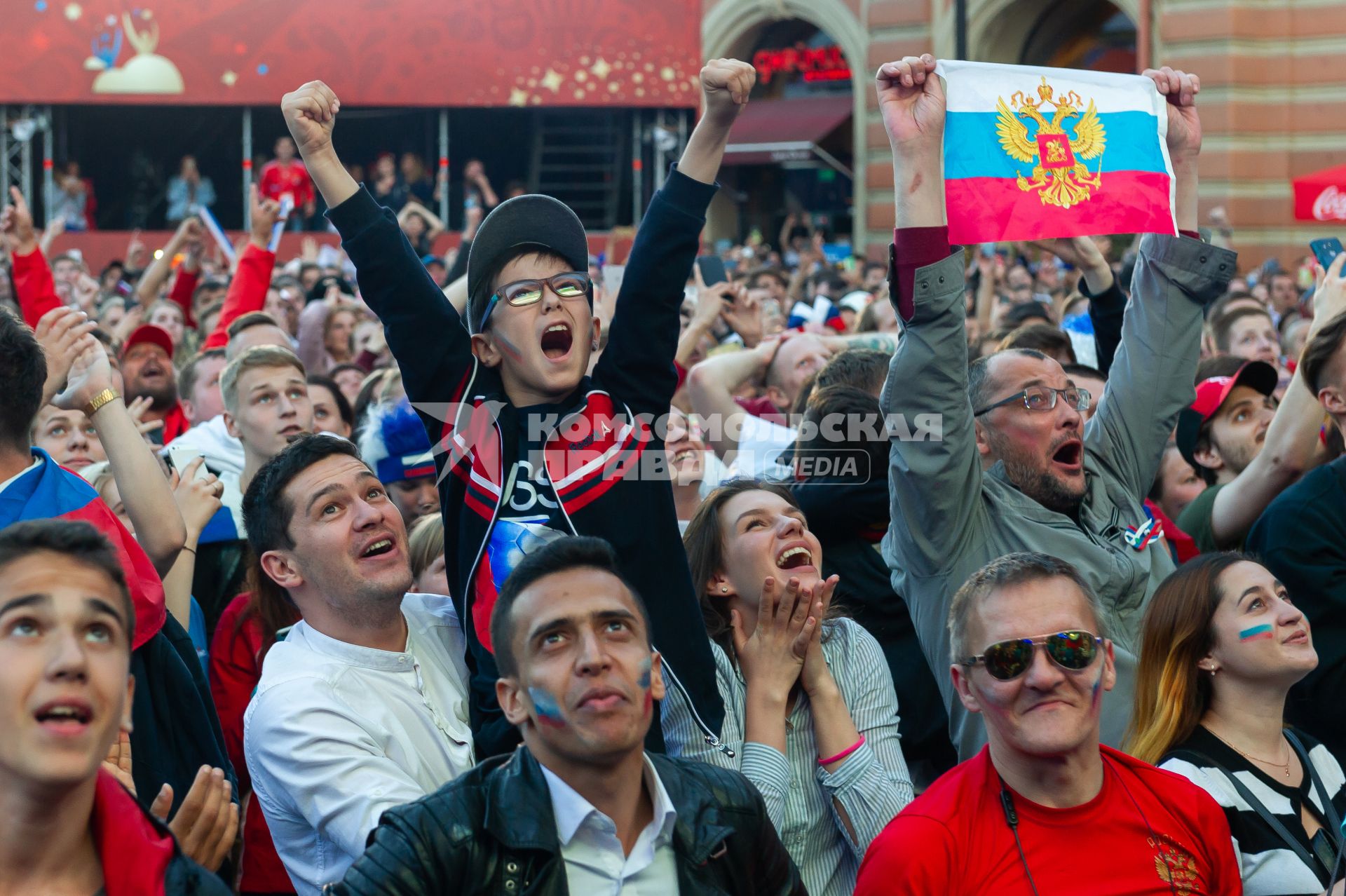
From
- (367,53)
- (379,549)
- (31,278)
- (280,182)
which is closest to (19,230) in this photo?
(31,278)

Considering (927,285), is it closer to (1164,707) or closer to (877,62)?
(1164,707)

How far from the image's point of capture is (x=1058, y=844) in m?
2.74

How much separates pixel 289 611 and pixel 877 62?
17.9 m

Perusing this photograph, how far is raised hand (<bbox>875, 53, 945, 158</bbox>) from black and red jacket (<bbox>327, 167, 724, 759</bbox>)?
595mm

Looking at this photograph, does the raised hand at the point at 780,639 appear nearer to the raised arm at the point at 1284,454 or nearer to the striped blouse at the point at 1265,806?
the striped blouse at the point at 1265,806

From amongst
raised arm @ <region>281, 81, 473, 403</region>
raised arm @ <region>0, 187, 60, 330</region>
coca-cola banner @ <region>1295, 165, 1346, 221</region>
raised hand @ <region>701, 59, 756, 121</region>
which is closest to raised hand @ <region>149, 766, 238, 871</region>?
raised arm @ <region>281, 81, 473, 403</region>

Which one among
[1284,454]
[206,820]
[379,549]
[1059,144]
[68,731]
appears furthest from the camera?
[1284,454]

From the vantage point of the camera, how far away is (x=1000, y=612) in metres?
2.86

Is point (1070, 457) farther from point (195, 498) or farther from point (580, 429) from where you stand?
point (195, 498)

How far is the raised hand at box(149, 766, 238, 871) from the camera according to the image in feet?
8.26

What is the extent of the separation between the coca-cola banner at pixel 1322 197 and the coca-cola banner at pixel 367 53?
1202 centimetres

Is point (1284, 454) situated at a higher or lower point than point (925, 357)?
lower

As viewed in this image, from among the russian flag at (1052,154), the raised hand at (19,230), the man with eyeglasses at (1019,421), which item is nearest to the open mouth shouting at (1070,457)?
the man with eyeglasses at (1019,421)

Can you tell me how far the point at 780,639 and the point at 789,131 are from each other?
2151 centimetres
